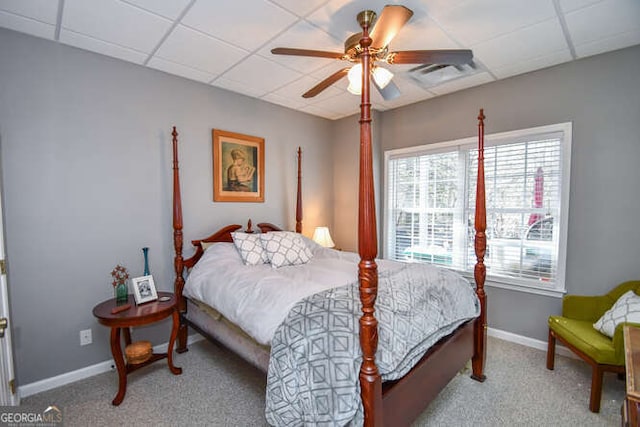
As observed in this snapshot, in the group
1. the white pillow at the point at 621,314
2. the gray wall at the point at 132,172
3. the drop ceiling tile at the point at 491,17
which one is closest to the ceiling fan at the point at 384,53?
the drop ceiling tile at the point at 491,17

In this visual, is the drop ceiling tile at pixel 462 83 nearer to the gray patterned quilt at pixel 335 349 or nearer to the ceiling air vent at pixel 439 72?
the ceiling air vent at pixel 439 72

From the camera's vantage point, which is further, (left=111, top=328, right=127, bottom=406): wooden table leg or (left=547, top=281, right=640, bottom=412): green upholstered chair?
(left=111, top=328, right=127, bottom=406): wooden table leg

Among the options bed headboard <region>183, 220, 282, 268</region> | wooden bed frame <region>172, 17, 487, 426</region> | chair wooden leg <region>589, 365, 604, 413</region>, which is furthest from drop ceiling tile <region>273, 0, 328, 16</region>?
chair wooden leg <region>589, 365, 604, 413</region>

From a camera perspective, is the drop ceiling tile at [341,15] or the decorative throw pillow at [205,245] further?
the decorative throw pillow at [205,245]

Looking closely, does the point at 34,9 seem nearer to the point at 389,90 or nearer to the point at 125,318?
the point at 125,318

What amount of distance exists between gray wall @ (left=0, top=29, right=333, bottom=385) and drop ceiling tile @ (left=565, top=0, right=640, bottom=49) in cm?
313

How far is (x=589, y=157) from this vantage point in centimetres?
260

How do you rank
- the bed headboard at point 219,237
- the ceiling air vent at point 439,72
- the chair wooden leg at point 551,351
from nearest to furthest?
1. the chair wooden leg at point 551,351
2. the ceiling air vent at point 439,72
3. the bed headboard at point 219,237

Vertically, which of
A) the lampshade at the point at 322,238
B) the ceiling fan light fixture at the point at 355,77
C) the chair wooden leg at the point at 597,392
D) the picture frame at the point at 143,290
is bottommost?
the chair wooden leg at the point at 597,392

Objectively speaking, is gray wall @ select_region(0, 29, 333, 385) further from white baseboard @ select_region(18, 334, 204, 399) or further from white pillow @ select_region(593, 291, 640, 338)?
white pillow @ select_region(593, 291, 640, 338)

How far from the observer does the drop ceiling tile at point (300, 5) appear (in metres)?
1.82

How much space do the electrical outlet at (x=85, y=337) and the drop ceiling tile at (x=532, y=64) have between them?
14.2ft

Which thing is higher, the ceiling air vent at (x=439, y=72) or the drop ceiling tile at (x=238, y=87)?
the ceiling air vent at (x=439, y=72)

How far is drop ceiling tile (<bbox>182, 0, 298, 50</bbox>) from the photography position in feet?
6.15
